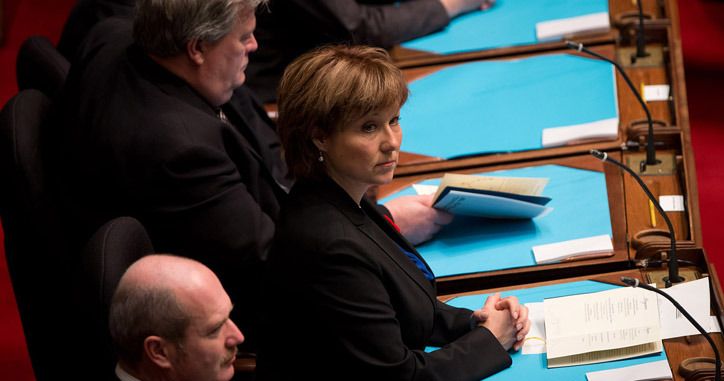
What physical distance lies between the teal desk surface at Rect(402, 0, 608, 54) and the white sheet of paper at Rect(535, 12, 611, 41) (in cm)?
4

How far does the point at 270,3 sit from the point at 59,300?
1794 mm

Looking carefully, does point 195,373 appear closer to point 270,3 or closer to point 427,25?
point 270,3

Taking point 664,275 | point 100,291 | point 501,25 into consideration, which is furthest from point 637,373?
point 501,25

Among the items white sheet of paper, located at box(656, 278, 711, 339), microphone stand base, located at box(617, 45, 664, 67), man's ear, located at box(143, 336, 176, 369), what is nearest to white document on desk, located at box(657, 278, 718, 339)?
white sheet of paper, located at box(656, 278, 711, 339)

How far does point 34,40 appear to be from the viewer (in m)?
3.59

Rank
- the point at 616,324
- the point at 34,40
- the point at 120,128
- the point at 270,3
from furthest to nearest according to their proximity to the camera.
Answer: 1. the point at 270,3
2. the point at 34,40
3. the point at 120,128
4. the point at 616,324

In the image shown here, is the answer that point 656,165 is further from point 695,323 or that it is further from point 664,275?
point 695,323

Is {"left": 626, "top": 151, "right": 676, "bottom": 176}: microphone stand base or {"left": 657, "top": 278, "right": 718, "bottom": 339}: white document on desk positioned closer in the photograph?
{"left": 657, "top": 278, "right": 718, "bottom": 339}: white document on desk

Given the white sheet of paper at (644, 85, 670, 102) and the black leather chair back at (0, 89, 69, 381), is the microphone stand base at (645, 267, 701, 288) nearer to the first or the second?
the white sheet of paper at (644, 85, 670, 102)

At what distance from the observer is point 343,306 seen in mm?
2344

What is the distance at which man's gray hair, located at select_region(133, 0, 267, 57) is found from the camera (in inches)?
114

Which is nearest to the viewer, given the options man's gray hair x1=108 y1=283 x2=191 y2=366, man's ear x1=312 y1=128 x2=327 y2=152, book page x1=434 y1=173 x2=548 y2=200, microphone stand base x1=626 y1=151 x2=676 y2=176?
man's gray hair x1=108 y1=283 x2=191 y2=366

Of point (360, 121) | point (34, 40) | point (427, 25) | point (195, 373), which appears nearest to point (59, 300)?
point (195, 373)

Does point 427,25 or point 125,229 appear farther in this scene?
point 427,25
